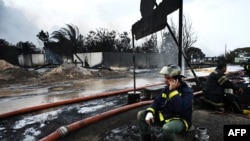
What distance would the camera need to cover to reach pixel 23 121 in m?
5.76

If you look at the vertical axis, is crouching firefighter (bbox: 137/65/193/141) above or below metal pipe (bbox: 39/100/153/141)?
above

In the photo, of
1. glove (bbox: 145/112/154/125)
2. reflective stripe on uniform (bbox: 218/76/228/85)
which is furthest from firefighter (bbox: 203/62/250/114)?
glove (bbox: 145/112/154/125)

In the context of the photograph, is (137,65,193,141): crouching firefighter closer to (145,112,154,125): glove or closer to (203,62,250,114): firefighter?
(145,112,154,125): glove

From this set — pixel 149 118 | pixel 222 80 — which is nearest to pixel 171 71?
pixel 149 118

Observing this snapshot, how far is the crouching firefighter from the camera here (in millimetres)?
3174

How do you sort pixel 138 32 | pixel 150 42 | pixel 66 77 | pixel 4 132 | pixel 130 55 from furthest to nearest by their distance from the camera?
1. pixel 150 42
2. pixel 130 55
3. pixel 66 77
4. pixel 138 32
5. pixel 4 132

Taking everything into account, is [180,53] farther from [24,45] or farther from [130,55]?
[24,45]

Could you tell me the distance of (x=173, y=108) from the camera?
332 cm

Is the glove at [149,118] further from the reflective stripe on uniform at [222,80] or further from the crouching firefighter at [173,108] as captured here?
the reflective stripe on uniform at [222,80]

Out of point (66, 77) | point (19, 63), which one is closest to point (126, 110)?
point (66, 77)

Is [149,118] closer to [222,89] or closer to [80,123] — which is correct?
[80,123]

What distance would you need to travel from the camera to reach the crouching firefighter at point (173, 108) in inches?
125

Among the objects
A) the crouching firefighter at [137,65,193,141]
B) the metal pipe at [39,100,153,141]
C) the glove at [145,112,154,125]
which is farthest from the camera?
the metal pipe at [39,100,153,141]

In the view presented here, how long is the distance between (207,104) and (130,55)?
23531 mm
